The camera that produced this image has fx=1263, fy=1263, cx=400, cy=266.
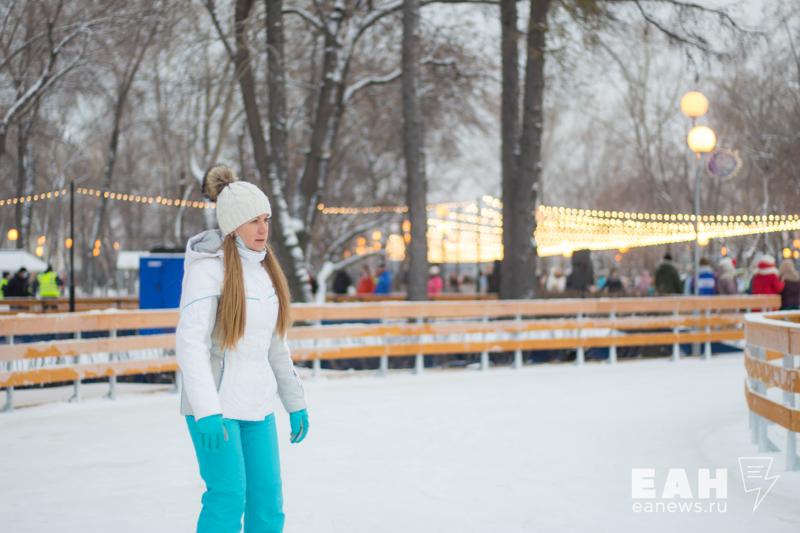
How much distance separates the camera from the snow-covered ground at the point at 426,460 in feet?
22.3

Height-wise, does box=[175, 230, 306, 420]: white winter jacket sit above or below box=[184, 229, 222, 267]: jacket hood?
below

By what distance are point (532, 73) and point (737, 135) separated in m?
28.7

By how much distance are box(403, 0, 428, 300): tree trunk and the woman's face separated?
14.1 meters

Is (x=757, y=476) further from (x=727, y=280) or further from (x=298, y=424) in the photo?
(x=727, y=280)

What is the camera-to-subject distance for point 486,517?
22.3 ft

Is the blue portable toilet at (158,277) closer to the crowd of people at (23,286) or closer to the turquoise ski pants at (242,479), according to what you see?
the turquoise ski pants at (242,479)

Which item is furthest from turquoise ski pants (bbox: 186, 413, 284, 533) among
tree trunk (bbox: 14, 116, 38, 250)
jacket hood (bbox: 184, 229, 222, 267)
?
tree trunk (bbox: 14, 116, 38, 250)

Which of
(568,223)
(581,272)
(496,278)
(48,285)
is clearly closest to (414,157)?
(581,272)

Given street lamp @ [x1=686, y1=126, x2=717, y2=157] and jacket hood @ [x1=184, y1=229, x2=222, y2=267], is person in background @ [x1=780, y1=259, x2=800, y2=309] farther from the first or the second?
jacket hood @ [x1=184, y1=229, x2=222, y2=267]

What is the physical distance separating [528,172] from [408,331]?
4.90m

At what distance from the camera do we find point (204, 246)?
4754 millimetres

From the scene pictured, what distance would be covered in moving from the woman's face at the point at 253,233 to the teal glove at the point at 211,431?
27.5 inches

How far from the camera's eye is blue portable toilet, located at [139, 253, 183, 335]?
628 inches

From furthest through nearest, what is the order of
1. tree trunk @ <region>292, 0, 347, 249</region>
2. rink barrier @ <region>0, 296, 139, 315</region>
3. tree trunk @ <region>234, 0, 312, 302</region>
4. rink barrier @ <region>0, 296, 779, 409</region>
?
1. rink barrier @ <region>0, 296, 139, 315</region>
2. tree trunk @ <region>292, 0, 347, 249</region>
3. tree trunk @ <region>234, 0, 312, 302</region>
4. rink barrier @ <region>0, 296, 779, 409</region>
